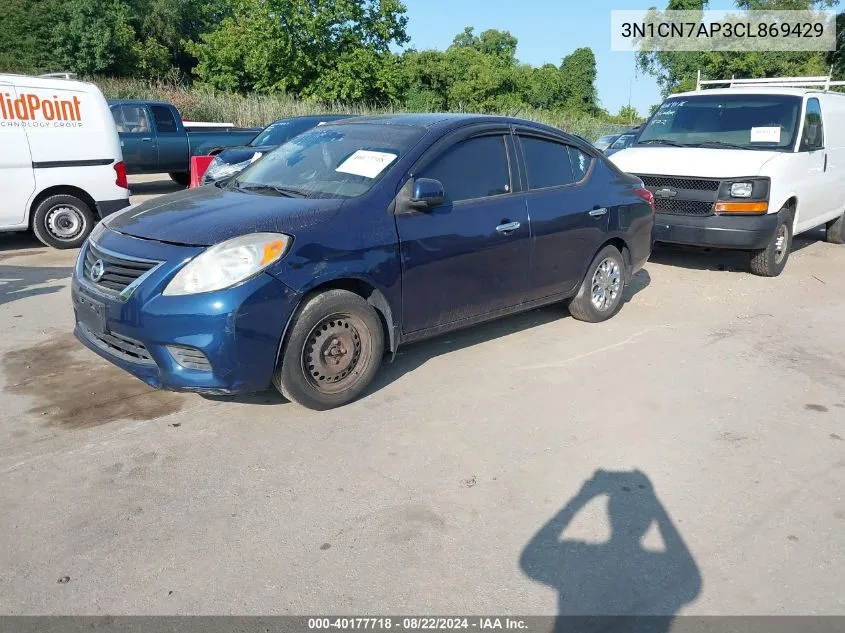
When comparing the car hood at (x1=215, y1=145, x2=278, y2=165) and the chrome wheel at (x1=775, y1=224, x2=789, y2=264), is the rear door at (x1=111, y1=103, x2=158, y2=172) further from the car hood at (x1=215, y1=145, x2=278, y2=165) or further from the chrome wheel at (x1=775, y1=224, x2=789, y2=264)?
the chrome wheel at (x1=775, y1=224, x2=789, y2=264)

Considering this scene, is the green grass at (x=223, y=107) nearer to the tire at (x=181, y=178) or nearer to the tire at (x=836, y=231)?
the tire at (x=181, y=178)

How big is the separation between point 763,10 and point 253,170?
42.9 meters

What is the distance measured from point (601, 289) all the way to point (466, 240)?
200 cm

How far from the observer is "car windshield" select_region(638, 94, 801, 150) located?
861 centimetres

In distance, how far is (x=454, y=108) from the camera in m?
46.8

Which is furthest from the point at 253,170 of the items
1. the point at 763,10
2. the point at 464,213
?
the point at 763,10

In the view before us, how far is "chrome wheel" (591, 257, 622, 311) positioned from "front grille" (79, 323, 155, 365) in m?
3.84

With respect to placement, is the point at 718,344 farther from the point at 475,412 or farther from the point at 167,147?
the point at 167,147

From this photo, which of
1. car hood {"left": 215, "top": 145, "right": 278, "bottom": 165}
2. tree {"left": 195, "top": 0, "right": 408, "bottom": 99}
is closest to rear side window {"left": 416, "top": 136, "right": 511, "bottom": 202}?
car hood {"left": 215, "top": 145, "right": 278, "bottom": 165}

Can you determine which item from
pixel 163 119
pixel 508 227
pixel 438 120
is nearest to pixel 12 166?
pixel 438 120

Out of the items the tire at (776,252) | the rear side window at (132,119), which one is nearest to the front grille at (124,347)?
the tire at (776,252)

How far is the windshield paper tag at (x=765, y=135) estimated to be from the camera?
8562 millimetres

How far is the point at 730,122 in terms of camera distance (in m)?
8.88

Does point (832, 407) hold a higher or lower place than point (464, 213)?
lower
